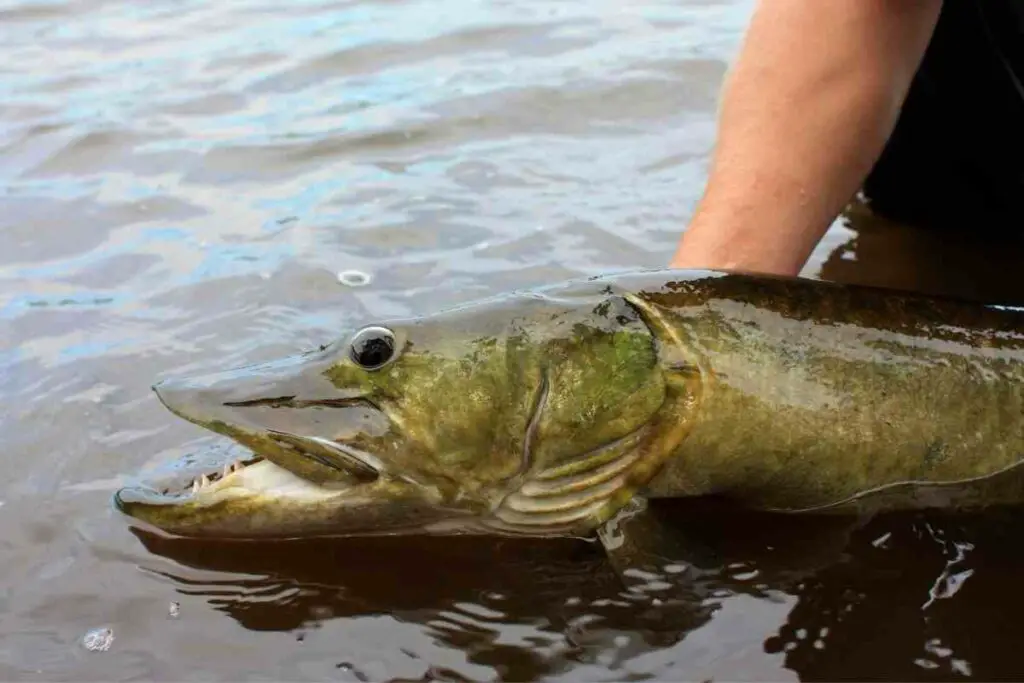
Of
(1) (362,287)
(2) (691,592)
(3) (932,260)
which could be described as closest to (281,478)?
(2) (691,592)

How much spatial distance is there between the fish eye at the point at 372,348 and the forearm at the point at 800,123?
1.00 m

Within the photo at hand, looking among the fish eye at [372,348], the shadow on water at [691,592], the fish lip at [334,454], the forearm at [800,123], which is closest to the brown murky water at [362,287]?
the shadow on water at [691,592]

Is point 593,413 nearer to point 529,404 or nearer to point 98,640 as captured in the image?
point 529,404

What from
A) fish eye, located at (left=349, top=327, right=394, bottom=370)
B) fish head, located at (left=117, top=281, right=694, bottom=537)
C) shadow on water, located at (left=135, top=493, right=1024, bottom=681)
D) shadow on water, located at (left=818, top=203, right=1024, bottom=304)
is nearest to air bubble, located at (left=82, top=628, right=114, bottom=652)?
shadow on water, located at (left=135, top=493, right=1024, bottom=681)

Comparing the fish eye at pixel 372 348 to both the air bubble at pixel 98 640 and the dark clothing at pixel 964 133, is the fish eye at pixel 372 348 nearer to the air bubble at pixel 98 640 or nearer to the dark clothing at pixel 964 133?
the air bubble at pixel 98 640

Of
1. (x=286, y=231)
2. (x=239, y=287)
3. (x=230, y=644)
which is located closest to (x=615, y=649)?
(x=230, y=644)

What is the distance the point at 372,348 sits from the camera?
2512 mm

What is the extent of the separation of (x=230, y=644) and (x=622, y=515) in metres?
0.98

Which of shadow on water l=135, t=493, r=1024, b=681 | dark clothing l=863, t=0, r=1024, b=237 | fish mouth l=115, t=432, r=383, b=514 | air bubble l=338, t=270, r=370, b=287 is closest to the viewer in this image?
shadow on water l=135, t=493, r=1024, b=681

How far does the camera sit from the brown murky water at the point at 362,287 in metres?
2.38

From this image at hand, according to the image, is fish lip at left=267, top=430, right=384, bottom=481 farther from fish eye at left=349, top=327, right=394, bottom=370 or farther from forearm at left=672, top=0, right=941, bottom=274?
forearm at left=672, top=0, right=941, bottom=274

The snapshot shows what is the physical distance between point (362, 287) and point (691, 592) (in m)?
2.00

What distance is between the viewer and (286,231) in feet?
14.7

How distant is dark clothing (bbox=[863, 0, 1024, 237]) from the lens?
392 centimetres
